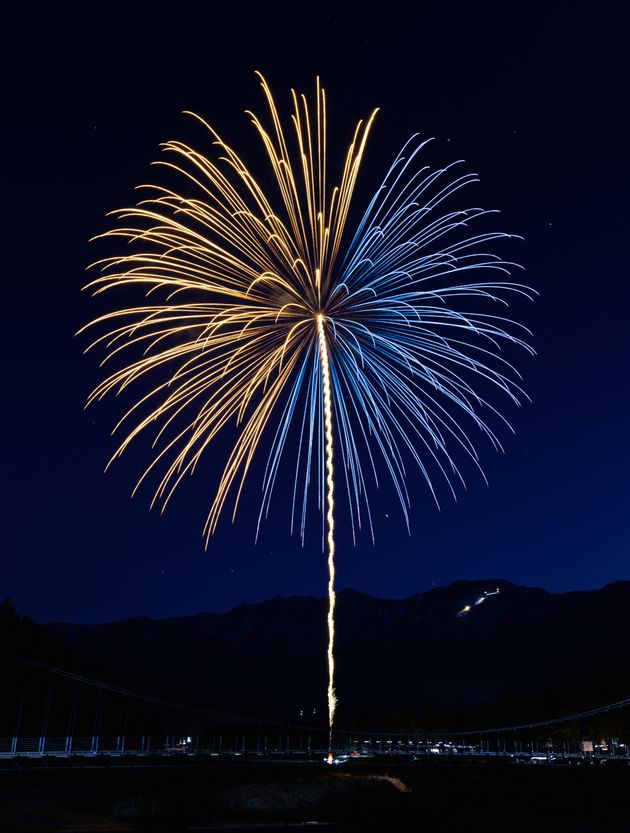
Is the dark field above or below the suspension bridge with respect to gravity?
below

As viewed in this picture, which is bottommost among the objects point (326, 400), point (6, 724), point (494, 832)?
point (494, 832)

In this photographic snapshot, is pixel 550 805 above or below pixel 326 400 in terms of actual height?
below

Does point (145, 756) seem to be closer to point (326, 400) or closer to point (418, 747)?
point (326, 400)

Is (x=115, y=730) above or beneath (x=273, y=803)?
above

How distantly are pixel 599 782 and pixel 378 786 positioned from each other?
26880mm

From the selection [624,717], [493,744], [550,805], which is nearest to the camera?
[550,805]

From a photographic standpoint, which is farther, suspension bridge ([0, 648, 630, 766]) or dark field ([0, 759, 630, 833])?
suspension bridge ([0, 648, 630, 766])

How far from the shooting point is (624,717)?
415 ft

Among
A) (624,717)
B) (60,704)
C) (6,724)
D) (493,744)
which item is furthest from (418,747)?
(6,724)

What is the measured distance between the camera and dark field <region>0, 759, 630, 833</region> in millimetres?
31859

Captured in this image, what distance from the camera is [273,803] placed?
3612 centimetres

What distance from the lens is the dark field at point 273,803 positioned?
31859mm

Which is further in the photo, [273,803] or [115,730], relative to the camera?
[115,730]

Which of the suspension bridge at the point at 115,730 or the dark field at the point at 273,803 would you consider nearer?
the dark field at the point at 273,803
